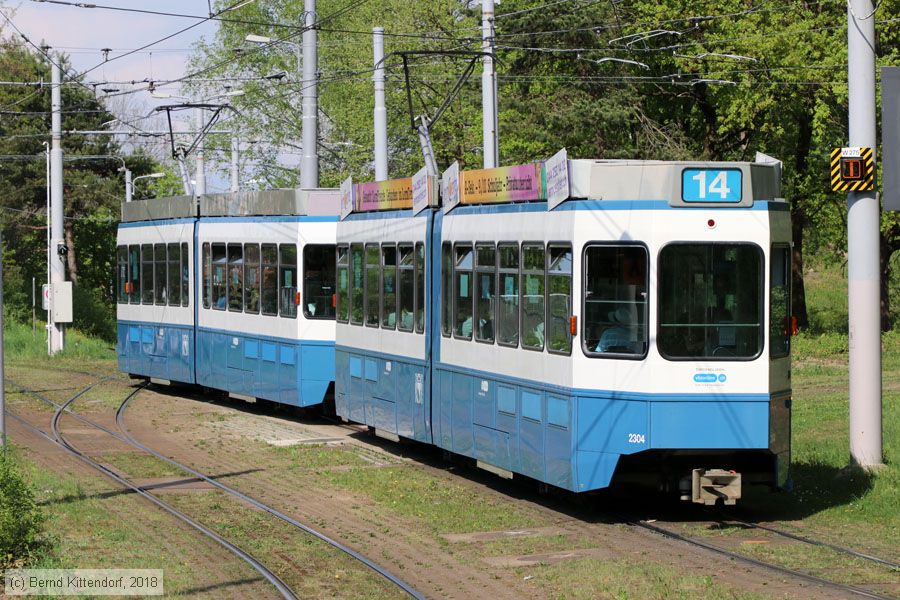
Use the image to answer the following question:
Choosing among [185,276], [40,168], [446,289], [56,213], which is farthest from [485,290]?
[40,168]

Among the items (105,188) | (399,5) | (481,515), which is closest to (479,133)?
(399,5)

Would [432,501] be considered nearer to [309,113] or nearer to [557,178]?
[557,178]

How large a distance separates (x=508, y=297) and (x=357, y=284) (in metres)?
5.01

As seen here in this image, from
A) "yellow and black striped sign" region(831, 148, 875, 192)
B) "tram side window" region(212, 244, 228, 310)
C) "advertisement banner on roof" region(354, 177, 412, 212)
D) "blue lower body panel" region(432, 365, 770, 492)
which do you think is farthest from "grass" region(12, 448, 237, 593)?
"tram side window" region(212, 244, 228, 310)

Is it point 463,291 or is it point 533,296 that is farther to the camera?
point 463,291

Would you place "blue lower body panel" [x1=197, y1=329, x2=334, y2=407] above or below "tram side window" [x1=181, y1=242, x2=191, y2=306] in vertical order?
below

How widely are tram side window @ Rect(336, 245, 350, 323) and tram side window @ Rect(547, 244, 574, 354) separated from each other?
6352mm

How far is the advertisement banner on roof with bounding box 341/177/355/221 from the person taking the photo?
19.4 m

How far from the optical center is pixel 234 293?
2361 cm

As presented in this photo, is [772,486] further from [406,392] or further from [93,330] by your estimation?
[93,330]

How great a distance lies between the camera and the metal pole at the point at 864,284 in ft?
47.7

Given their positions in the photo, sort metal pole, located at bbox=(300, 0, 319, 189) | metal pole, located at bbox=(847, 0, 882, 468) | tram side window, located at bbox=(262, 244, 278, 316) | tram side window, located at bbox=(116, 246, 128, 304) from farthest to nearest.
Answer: tram side window, located at bbox=(116, 246, 128, 304) → metal pole, located at bbox=(300, 0, 319, 189) → tram side window, located at bbox=(262, 244, 278, 316) → metal pole, located at bbox=(847, 0, 882, 468)

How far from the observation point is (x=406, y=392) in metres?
17.1

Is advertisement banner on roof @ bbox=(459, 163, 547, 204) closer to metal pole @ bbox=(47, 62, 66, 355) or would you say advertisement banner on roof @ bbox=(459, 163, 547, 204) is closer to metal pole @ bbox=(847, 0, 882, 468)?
metal pole @ bbox=(847, 0, 882, 468)
